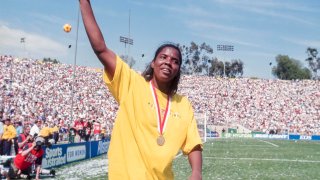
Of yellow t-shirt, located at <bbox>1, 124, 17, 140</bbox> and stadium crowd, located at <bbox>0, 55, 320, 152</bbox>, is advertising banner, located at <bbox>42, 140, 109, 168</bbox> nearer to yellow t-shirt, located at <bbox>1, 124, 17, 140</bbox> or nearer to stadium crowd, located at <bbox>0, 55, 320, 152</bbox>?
yellow t-shirt, located at <bbox>1, 124, 17, 140</bbox>

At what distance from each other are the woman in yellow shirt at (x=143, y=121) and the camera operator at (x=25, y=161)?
11.4m

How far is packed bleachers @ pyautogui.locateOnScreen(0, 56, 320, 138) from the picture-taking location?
48.3 m

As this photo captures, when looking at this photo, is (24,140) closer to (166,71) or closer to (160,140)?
(166,71)

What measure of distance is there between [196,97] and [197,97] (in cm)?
14

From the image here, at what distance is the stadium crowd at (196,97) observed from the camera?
48.2 metres

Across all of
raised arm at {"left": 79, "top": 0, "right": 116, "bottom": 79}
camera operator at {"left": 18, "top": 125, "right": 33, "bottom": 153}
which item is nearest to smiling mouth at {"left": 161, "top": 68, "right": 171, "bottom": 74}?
raised arm at {"left": 79, "top": 0, "right": 116, "bottom": 79}

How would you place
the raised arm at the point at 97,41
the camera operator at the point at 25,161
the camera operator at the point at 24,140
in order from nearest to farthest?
the raised arm at the point at 97,41 < the camera operator at the point at 25,161 < the camera operator at the point at 24,140

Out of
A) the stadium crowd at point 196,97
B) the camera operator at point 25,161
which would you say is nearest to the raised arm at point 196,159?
the camera operator at point 25,161

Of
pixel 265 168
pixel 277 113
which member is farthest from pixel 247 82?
pixel 265 168

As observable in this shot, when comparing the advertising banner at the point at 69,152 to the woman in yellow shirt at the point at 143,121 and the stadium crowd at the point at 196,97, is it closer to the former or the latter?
the stadium crowd at the point at 196,97

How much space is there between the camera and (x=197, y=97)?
72.6m

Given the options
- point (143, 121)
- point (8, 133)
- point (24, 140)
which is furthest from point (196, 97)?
point (143, 121)

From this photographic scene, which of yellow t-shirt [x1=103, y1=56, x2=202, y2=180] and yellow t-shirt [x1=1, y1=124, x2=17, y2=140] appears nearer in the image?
yellow t-shirt [x1=103, y1=56, x2=202, y2=180]

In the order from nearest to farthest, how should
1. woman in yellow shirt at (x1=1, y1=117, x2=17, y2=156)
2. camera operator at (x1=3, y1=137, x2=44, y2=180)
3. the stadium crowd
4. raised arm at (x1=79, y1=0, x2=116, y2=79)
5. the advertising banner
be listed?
raised arm at (x1=79, y1=0, x2=116, y2=79) → camera operator at (x1=3, y1=137, x2=44, y2=180) → the advertising banner → woman in yellow shirt at (x1=1, y1=117, x2=17, y2=156) → the stadium crowd
